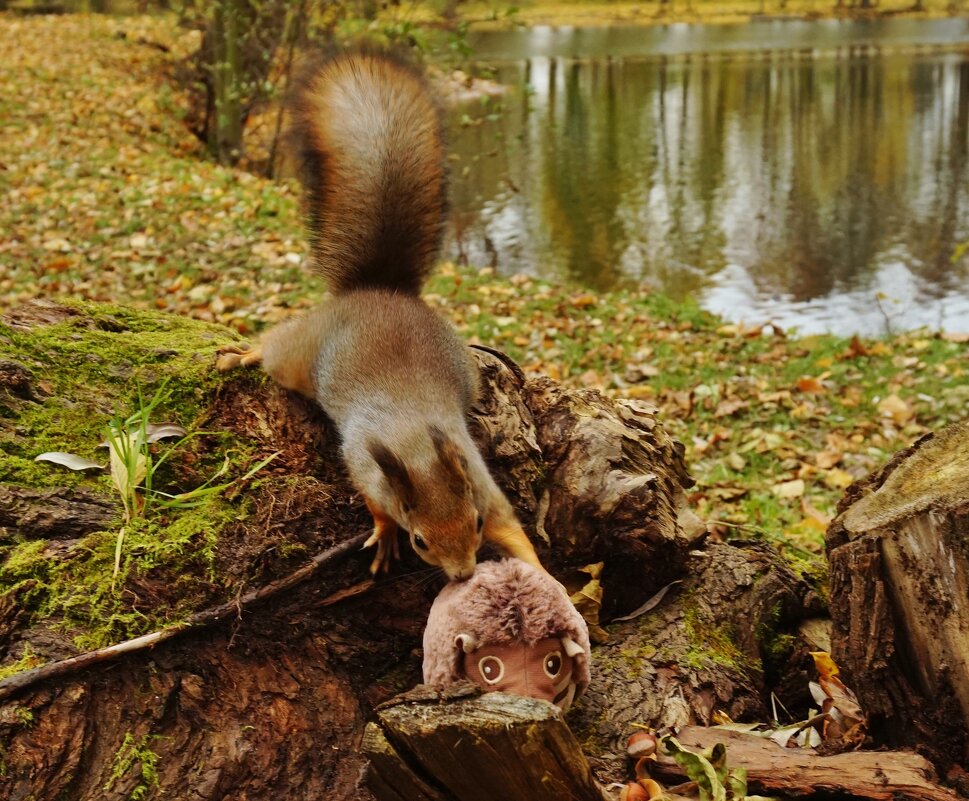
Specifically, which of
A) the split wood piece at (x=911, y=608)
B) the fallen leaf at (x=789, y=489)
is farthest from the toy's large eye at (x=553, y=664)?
the fallen leaf at (x=789, y=489)

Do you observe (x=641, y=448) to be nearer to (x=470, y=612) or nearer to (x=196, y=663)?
(x=470, y=612)

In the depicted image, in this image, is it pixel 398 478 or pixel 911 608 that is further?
pixel 398 478

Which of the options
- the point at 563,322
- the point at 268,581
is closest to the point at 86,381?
the point at 268,581

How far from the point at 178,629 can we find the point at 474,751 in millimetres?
835

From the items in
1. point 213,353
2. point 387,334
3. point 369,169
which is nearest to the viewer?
point 387,334

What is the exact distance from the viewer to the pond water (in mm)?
9695

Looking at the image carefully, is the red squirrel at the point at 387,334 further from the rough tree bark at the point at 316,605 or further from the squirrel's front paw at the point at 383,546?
the rough tree bark at the point at 316,605

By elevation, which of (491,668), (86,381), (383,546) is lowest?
(491,668)

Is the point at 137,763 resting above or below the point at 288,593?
below

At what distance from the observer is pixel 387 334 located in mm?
2975

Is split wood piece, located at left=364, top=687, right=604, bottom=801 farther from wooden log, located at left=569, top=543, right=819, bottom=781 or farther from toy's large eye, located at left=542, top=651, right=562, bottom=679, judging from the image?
wooden log, located at left=569, top=543, right=819, bottom=781

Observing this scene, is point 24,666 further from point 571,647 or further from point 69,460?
point 571,647

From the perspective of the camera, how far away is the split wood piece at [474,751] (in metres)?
1.75

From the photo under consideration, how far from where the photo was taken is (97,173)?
958 centimetres
